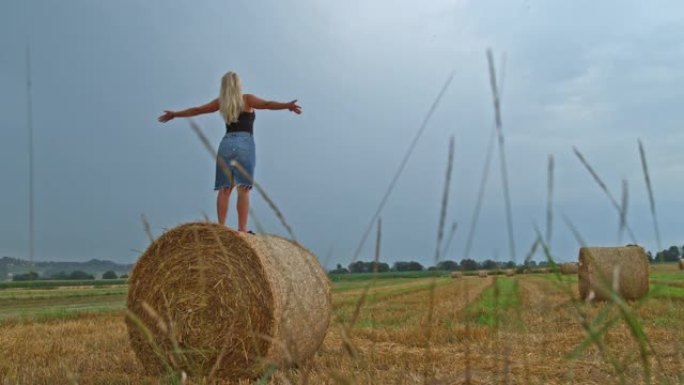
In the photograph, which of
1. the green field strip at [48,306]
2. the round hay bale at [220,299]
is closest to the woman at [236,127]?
the round hay bale at [220,299]

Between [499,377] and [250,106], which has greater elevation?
[250,106]

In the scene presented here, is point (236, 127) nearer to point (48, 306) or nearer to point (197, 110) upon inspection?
point (197, 110)

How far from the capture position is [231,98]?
695 cm

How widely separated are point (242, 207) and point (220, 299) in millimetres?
1405

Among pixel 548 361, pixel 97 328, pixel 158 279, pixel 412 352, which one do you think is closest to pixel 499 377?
pixel 548 361

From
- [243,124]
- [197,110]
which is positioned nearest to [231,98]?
[243,124]

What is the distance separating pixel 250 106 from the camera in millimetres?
7016

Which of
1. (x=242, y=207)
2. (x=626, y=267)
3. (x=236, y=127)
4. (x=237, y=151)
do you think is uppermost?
(x=236, y=127)

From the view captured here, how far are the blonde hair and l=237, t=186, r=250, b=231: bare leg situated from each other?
2.64 feet

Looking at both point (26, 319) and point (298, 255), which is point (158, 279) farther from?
point (26, 319)

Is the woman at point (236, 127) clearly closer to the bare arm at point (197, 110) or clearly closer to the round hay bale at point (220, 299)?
the bare arm at point (197, 110)

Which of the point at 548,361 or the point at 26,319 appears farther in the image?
the point at 26,319

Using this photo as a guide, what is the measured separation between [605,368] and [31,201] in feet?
16.1

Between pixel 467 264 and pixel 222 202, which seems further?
pixel 222 202
